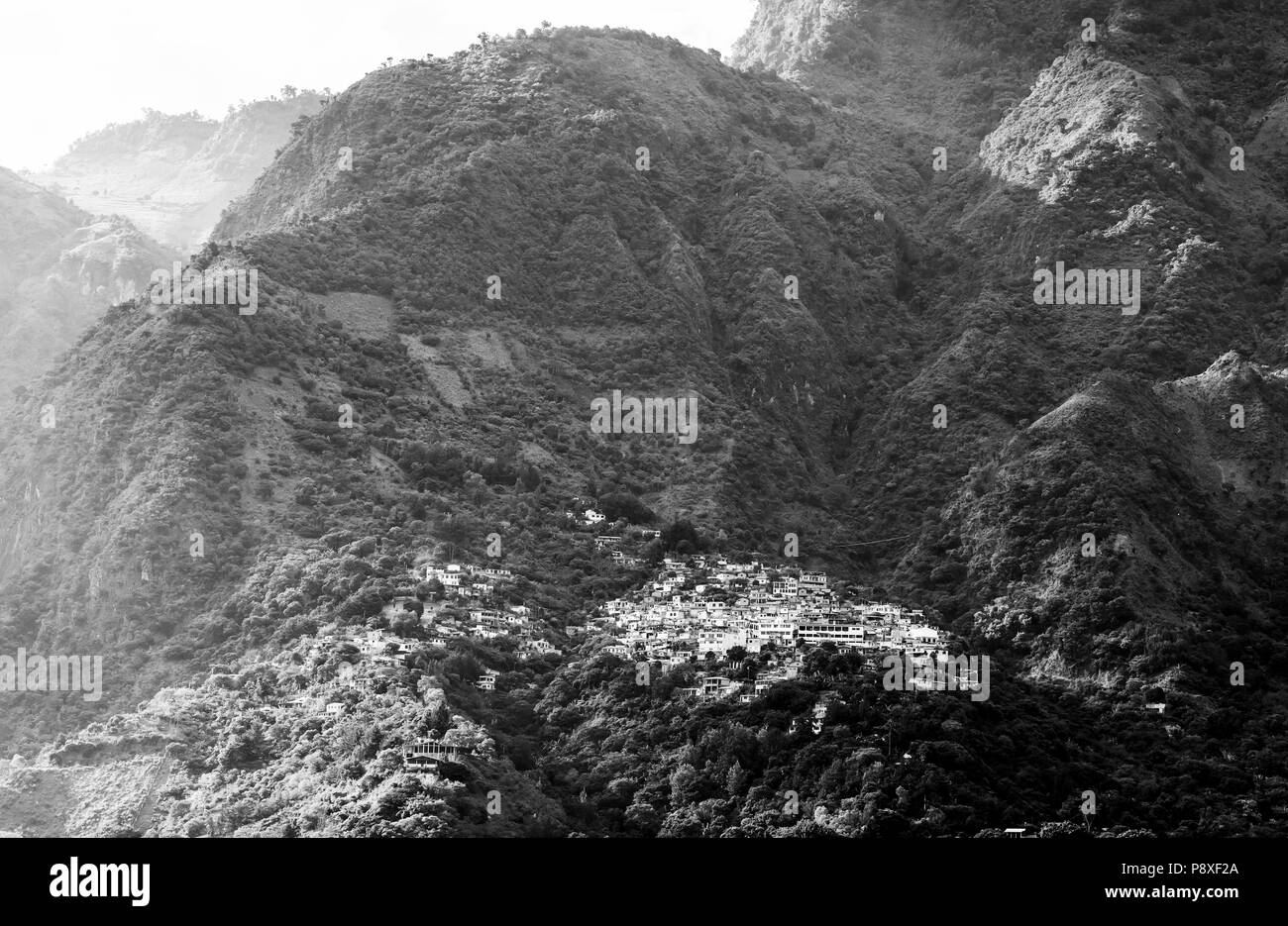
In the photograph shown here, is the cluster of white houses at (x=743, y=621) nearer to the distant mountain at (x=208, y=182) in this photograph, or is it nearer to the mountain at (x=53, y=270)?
the mountain at (x=53, y=270)

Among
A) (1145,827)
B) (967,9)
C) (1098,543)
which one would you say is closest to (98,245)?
(967,9)

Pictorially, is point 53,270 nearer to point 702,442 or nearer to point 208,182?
point 208,182

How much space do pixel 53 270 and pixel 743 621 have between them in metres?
82.9

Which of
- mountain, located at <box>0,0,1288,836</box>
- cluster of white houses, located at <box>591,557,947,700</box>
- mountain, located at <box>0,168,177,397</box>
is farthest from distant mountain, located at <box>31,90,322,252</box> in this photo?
cluster of white houses, located at <box>591,557,947,700</box>

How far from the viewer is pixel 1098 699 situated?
90500 millimetres

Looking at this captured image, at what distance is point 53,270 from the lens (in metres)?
158

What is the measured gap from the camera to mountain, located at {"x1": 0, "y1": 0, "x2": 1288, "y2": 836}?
8112cm

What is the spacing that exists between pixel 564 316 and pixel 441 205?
935cm

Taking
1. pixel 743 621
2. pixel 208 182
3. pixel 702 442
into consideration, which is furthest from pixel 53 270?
pixel 743 621

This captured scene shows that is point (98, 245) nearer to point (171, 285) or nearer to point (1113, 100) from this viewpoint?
point (171, 285)

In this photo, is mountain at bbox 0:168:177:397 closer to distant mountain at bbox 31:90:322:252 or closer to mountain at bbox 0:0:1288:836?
distant mountain at bbox 31:90:322:252

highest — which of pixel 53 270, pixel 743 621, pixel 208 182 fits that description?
pixel 208 182

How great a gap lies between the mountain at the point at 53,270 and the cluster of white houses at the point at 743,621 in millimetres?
62635

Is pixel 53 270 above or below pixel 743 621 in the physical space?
above
